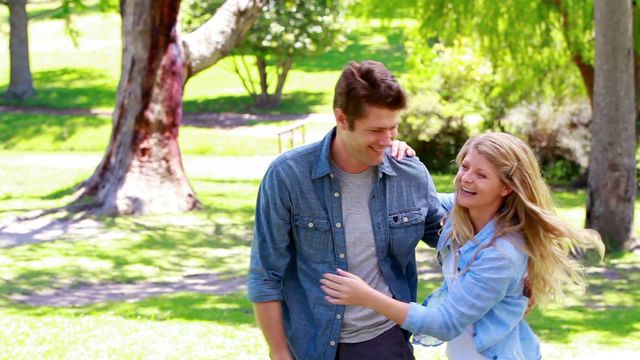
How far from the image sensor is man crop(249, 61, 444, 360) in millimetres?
4078

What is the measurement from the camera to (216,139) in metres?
29.2

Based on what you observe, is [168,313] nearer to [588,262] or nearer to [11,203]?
[588,262]

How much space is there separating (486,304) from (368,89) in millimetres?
845

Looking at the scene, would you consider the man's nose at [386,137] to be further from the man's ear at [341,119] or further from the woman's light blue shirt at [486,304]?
the woman's light blue shirt at [486,304]

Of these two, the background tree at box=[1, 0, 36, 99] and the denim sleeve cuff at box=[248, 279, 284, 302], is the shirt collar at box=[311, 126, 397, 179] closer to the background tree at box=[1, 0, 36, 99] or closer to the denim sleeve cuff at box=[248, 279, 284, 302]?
the denim sleeve cuff at box=[248, 279, 284, 302]

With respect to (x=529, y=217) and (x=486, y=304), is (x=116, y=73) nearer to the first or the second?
(x=529, y=217)

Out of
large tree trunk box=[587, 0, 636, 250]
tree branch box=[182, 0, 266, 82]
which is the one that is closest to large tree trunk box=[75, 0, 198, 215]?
tree branch box=[182, 0, 266, 82]

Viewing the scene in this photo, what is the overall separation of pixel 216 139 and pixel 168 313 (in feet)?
63.5

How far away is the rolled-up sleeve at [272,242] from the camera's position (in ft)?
13.5

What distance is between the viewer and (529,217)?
12.8 ft

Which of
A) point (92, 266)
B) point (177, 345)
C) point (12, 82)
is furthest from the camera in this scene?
point (12, 82)

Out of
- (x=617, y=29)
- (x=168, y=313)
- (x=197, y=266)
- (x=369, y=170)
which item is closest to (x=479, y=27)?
(x=617, y=29)

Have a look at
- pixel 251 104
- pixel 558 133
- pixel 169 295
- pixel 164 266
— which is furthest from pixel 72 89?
pixel 169 295

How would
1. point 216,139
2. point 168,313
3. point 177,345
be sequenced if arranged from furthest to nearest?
point 216,139 < point 168,313 < point 177,345
